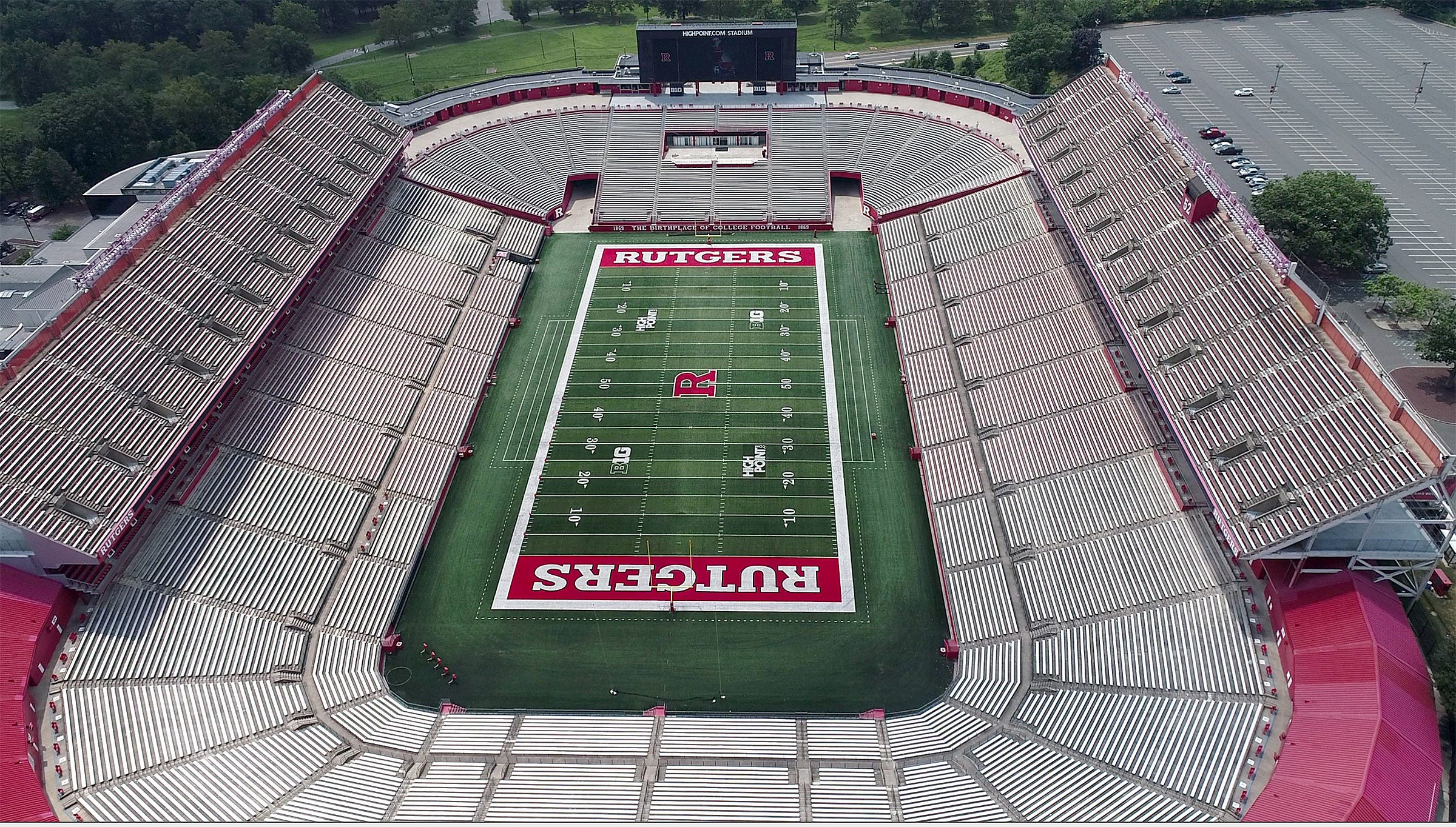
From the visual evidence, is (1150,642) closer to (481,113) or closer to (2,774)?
(2,774)

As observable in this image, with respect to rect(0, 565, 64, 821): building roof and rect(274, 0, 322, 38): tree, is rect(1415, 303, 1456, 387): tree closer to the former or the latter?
rect(0, 565, 64, 821): building roof

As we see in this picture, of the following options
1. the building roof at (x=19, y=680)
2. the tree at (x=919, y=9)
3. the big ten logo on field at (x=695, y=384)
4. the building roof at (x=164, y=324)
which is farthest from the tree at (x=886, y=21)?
the building roof at (x=19, y=680)

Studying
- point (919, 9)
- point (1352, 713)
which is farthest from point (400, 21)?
point (1352, 713)

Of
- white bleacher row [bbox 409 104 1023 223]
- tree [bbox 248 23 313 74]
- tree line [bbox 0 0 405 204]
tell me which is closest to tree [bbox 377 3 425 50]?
tree line [bbox 0 0 405 204]

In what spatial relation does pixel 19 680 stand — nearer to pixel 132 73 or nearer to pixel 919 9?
pixel 132 73

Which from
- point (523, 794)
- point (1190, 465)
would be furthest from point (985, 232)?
point (523, 794)

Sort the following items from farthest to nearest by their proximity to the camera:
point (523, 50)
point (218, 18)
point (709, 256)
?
point (523, 50) → point (218, 18) → point (709, 256)
